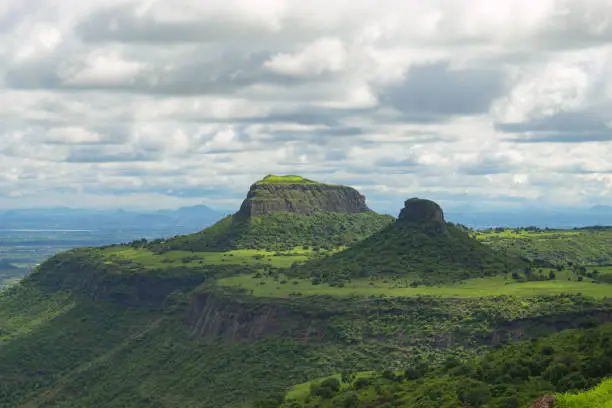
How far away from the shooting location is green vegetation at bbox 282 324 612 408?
107m

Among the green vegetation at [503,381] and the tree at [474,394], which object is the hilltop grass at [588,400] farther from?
the tree at [474,394]

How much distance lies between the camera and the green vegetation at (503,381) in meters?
107

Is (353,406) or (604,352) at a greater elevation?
(604,352)

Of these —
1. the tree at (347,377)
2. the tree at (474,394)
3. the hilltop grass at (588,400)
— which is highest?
the hilltop grass at (588,400)

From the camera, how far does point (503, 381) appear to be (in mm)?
121500

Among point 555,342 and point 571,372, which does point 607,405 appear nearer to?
point 571,372

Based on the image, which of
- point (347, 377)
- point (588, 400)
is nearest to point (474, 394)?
point (588, 400)

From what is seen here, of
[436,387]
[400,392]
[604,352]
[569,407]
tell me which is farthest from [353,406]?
[569,407]

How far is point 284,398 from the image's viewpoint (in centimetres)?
18400

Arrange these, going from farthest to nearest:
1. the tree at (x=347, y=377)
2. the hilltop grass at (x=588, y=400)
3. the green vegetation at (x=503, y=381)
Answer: the tree at (x=347, y=377) → the green vegetation at (x=503, y=381) → the hilltop grass at (x=588, y=400)

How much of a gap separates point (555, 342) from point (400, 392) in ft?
80.8

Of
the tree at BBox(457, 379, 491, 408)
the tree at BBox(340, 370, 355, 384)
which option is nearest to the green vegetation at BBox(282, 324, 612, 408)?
the tree at BBox(457, 379, 491, 408)

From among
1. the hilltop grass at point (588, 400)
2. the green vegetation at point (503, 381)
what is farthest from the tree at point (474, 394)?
the hilltop grass at point (588, 400)

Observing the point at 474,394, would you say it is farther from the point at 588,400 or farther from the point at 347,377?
the point at 347,377
